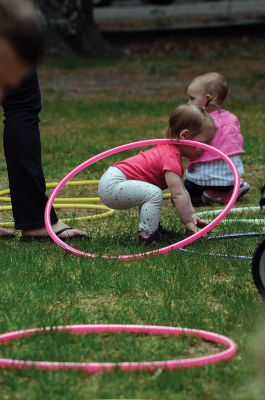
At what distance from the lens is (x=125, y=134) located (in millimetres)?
10656

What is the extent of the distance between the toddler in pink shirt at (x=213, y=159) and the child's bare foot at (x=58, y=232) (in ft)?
5.78

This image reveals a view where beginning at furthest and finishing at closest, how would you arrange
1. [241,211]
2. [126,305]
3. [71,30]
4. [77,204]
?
[71,30]
[77,204]
[241,211]
[126,305]

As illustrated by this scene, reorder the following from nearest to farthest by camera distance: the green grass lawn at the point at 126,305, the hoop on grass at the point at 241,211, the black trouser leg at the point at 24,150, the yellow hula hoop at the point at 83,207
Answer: the green grass lawn at the point at 126,305 → the black trouser leg at the point at 24,150 → the hoop on grass at the point at 241,211 → the yellow hula hoop at the point at 83,207

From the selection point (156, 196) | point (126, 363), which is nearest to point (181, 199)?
point (156, 196)

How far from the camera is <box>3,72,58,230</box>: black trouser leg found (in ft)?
18.9

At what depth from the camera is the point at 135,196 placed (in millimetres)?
5984

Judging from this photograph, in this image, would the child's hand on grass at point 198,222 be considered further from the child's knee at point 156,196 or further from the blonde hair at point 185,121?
the blonde hair at point 185,121

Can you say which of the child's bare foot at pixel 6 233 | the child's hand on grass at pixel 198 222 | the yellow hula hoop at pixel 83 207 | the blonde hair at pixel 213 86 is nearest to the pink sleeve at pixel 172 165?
the child's hand on grass at pixel 198 222

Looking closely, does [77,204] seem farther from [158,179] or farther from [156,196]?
[156,196]

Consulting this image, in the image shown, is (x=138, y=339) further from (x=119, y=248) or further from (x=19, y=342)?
(x=119, y=248)

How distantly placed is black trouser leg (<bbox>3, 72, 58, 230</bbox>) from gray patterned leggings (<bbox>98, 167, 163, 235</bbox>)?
0.44 metres

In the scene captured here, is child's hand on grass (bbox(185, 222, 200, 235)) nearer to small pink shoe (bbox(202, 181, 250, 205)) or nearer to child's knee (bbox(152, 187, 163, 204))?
child's knee (bbox(152, 187, 163, 204))

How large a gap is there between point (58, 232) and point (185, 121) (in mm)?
1033

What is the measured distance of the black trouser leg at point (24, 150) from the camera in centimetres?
576
